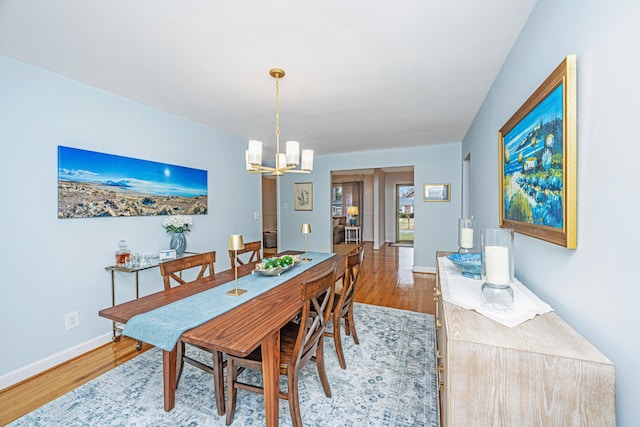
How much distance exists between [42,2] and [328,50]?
1605 mm

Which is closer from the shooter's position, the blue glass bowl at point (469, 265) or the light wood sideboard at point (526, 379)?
the light wood sideboard at point (526, 379)

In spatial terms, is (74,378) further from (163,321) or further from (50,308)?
(163,321)

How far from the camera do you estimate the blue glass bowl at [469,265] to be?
5.24ft

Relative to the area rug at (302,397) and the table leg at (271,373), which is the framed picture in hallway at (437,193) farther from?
the table leg at (271,373)

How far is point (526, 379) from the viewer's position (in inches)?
31.0

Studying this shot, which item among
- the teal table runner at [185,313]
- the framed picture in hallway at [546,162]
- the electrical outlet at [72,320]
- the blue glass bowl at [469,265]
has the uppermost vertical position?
the framed picture in hallway at [546,162]

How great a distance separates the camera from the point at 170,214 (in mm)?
3141

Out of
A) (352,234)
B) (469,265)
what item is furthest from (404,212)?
(469,265)

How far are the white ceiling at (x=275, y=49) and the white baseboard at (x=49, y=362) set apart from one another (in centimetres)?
234

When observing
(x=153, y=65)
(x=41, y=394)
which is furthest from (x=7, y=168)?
(x=41, y=394)

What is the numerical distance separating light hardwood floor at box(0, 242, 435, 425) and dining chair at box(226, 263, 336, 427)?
1.34 m

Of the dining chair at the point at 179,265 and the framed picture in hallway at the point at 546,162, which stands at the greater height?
the framed picture in hallway at the point at 546,162

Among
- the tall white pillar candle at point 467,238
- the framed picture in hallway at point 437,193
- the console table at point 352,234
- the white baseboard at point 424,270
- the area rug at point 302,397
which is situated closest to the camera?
the area rug at point 302,397

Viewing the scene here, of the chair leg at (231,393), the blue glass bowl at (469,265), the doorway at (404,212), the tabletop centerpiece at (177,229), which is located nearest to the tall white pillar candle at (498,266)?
the blue glass bowl at (469,265)
